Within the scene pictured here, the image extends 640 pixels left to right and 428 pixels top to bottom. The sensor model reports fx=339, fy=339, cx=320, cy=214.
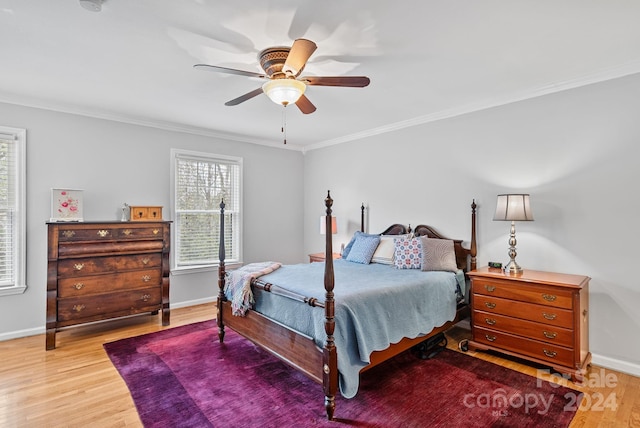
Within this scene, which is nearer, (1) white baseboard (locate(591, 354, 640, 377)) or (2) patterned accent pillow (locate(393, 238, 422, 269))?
(1) white baseboard (locate(591, 354, 640, 377))

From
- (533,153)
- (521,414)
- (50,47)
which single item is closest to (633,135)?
(533,153)

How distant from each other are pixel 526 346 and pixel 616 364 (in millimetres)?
752

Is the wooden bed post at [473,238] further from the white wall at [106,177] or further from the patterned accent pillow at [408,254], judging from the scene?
the white wall at [106,177]

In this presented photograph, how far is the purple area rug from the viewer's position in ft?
7.22

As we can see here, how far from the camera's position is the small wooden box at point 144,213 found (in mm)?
3994

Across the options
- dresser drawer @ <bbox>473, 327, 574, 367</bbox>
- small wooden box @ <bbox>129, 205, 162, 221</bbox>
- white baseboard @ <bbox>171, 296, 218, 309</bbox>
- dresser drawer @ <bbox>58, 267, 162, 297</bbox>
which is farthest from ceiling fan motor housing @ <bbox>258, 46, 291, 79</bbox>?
white baseboard @ <bbox>171, 296, 218, 309</bbox>

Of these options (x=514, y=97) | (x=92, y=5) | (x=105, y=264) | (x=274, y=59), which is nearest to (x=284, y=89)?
(x=274, y=59)

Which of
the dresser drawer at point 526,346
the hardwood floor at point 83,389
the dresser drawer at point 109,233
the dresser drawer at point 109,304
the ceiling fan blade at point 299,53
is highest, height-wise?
the ceiling fan blade at point 299,53

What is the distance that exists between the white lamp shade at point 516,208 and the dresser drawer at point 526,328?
899 millimetres

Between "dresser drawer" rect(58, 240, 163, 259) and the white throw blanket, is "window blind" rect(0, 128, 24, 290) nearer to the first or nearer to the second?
"dresser drawer" rect(58, 240, 163, 259)

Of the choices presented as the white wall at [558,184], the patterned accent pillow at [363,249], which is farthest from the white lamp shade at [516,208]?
the patterned accent pillow at [363,249]

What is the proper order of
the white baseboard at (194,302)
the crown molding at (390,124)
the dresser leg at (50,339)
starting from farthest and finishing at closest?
the white baseboard at (194,302), the dresser leg at (50,339), the crown molding at (390,124)

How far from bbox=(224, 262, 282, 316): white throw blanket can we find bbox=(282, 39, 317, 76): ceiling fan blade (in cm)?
182

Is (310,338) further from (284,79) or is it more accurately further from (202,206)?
(202,206)
